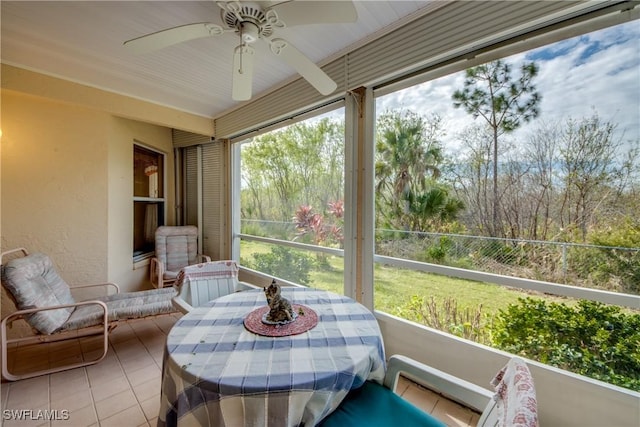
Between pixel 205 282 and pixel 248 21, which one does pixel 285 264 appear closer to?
pixel 205 282

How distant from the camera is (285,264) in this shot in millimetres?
3117

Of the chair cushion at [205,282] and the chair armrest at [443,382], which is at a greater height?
the chair cushion at [205,282]

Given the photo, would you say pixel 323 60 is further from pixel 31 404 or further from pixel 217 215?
pixel 31 404

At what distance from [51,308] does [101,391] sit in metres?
0.73

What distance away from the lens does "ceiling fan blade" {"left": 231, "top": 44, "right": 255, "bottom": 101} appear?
1.45 m

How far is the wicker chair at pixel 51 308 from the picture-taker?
1.87 metres

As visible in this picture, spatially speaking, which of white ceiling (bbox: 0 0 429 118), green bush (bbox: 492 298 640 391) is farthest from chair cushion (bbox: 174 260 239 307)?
green bush (bbox: 492 298 640 391)

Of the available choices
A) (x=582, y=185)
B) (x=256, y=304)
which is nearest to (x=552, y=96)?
(x=582, y=185)

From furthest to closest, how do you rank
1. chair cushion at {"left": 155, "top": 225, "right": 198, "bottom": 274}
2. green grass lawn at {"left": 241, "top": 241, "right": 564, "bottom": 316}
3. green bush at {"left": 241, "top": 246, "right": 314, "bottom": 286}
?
chair cushion at {"left": 155, "top": 225, "right": 198, "bottom": 274}
green bush at {"left": 241, "top": 246, "right": 314, "bottom": 286}
green grass lawn at {"left": 241, "top": 241, "right": 564, "bottom": 316}

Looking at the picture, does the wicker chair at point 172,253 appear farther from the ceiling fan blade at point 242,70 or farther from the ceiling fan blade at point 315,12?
the ceiling fan blade at point 315,12

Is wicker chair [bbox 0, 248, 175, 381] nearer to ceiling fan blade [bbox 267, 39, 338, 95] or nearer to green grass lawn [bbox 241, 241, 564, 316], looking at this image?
green grass lawn [bbox 241, 241, 564, 316]

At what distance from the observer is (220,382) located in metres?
0.87

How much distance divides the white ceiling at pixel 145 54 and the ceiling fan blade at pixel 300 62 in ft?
0.62

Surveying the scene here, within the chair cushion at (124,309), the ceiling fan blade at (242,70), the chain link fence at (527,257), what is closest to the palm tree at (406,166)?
the chain link fence at (527,257)
